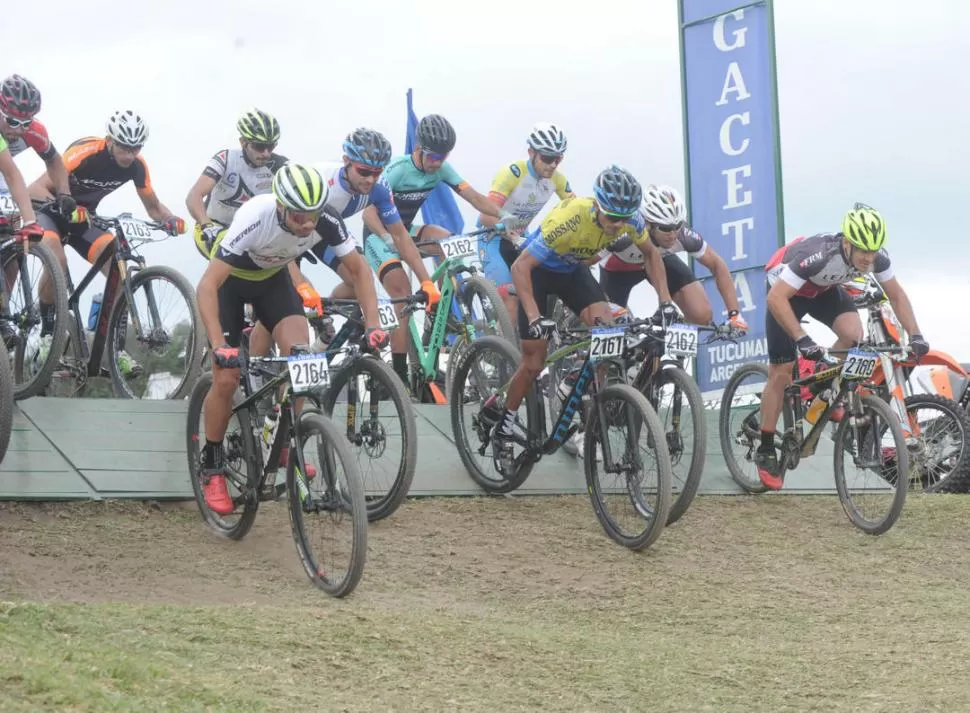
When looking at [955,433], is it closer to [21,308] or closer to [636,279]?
[636,279]

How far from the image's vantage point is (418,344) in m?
12.6

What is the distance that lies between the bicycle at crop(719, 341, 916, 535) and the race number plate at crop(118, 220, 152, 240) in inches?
201

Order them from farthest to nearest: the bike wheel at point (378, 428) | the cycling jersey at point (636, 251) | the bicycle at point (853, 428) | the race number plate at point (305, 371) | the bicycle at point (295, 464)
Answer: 1. the cycling jersey at point (636, 251)
2. the bicycle at point (853, 428)
3. the bike wheel at point (378, 428)
4. the race number plate at point (305, 371)
5. the bicycle at point (295, 464)

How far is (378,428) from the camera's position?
9.05 meters

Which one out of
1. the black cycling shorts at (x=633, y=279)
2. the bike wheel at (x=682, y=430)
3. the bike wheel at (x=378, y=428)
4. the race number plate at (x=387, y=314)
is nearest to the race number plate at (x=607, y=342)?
the bike wheel at (x=682, y=430)

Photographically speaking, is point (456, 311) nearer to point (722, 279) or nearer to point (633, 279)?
point (633, 279)

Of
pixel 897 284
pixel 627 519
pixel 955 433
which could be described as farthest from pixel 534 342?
pixel 955 433

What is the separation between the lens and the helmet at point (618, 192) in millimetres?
9727

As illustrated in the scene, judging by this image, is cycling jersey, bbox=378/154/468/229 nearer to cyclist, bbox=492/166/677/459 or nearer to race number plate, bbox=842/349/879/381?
cyclist, bbox=492/166/677/459

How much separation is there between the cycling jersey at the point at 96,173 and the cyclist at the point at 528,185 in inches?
120

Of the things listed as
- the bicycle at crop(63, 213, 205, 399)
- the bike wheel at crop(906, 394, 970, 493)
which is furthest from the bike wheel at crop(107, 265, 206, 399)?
the bike wheel at crop(906, 394, 970, 493)

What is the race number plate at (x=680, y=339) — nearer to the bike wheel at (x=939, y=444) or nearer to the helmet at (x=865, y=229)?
the helmet at (x=865, y=229)

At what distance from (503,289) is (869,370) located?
11.8 ft

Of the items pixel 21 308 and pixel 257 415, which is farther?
pixel 21 308
